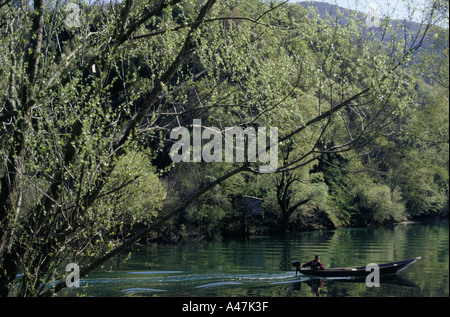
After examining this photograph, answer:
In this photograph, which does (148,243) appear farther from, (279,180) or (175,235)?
(279,180)

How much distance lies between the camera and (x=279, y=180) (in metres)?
35.4

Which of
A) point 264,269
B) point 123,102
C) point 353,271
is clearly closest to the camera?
point 123,102

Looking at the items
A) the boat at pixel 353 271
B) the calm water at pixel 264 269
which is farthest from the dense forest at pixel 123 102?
the boat at pixel 353 271

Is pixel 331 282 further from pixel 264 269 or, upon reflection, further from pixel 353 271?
pixel 264 269

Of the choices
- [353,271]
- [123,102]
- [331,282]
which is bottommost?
[331,282]

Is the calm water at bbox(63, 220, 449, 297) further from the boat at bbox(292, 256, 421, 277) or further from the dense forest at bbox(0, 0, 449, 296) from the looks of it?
the dense forest at bbox(0, 0, 449, 296)

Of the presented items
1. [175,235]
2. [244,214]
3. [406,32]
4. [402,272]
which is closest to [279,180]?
[244,214]

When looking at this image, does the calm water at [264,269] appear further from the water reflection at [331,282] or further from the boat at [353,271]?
the boat at [353,271]

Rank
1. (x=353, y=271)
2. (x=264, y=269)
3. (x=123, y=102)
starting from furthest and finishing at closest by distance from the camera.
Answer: (x=264, y=269) → (x=353, y=271) → (x=123, y=102)

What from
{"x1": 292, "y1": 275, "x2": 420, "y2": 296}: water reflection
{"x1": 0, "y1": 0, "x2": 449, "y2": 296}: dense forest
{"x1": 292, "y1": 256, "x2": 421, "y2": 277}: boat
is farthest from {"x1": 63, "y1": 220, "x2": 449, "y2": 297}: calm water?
{"x1": 0, "y1": 0, "x2": 449, "y2": 296}: dense forest

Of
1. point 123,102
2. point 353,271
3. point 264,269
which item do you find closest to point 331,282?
point 353,271

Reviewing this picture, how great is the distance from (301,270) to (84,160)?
539 inches

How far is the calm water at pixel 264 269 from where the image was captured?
1645 centimetres

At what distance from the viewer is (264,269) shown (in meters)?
20.3
